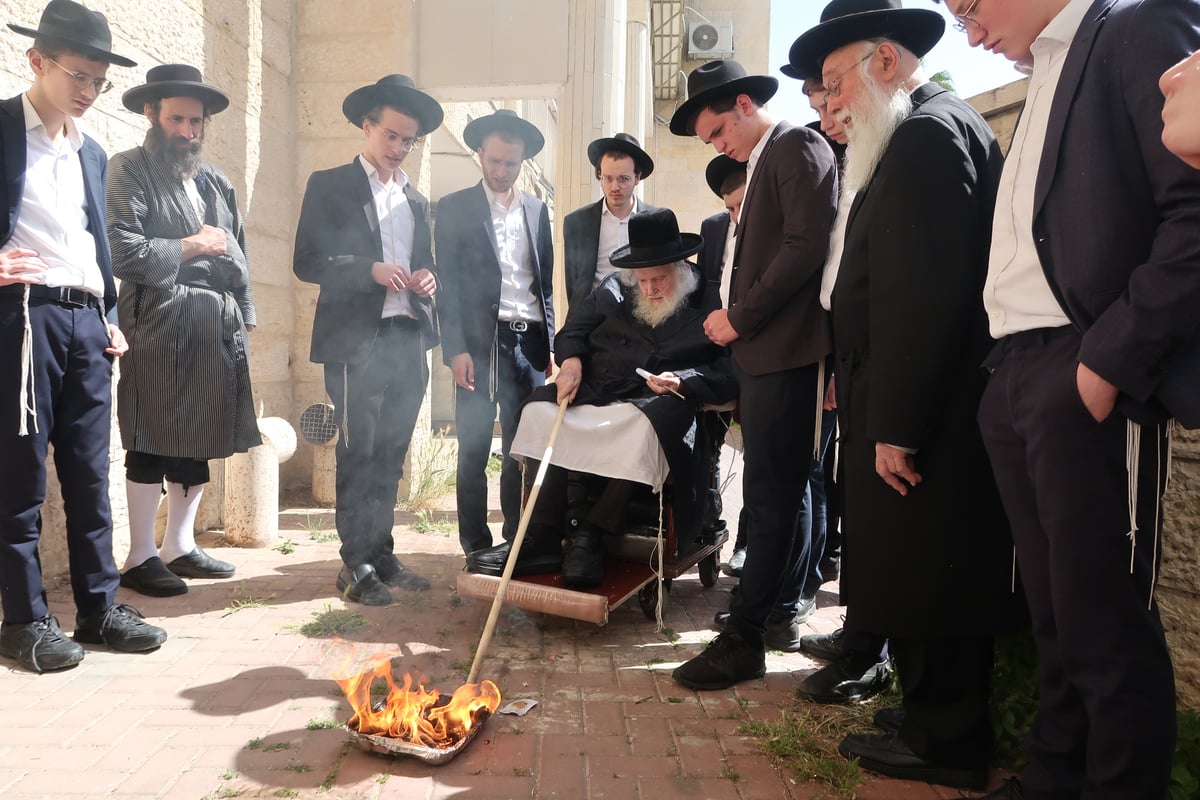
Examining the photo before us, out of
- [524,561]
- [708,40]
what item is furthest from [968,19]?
[708,40]

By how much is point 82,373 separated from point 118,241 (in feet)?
3.17

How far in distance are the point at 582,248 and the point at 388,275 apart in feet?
4.36

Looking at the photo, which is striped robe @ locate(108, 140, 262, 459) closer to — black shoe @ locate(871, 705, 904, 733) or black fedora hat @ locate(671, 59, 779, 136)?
black fedora hat @ locate(671, 59, 779, 136)

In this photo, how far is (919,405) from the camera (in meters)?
2.55

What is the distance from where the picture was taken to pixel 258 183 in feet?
21.5

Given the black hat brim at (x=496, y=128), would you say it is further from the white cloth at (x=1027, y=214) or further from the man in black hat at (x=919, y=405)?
the white cloth at (x=1027, y=214)

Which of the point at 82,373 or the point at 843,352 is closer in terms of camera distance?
the point at 843,352

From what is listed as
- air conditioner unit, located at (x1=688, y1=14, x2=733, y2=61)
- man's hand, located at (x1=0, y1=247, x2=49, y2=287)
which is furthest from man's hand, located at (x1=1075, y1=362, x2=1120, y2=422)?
air conditioner unit, located at (x1=688, y1=14, x2=733, y2=61)

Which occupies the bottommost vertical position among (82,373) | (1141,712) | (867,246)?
A: (1141,712)

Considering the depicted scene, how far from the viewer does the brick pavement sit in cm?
267

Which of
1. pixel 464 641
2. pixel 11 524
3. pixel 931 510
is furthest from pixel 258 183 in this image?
pixel 931 510

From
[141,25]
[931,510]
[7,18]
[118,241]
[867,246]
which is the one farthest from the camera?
[141,25]

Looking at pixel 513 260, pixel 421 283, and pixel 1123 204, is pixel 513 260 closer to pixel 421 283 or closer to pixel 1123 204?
pixel 421 283

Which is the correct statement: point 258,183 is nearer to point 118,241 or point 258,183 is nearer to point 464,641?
point 118,241
